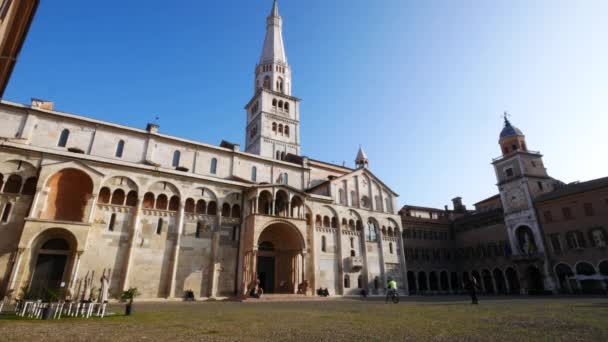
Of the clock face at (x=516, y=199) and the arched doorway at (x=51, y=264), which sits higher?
the clock face at (x=516, y=199)

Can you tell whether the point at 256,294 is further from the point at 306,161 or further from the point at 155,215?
the point at 306,161

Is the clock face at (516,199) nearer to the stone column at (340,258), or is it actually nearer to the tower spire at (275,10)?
the stone column at (340,258)

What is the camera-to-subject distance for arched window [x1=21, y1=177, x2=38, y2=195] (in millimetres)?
22509

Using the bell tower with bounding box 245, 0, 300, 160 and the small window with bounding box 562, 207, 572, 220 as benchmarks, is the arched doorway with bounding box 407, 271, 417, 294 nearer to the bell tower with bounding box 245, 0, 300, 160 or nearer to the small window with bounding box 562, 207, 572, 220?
the small window with bounding box 562, 207, 572, 220

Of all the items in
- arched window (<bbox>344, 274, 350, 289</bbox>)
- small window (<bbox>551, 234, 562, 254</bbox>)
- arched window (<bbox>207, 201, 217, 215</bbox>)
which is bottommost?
arched window (<bbox>344, 274, 350, 289</bbox>)

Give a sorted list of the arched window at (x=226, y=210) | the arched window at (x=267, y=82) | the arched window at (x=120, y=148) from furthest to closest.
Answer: the arched window at (x=267, y=82)
the arched window at (x=226, y=210)
the arched window at (x=120, y=148)

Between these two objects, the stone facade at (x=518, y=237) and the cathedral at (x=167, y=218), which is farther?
the stone facade at (x=518, y=237)

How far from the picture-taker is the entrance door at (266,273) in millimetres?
30223

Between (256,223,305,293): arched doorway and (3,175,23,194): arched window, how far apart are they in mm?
19075

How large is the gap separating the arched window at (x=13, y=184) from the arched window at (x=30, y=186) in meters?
0.32

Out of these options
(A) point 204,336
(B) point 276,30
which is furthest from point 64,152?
(B) point 276,30

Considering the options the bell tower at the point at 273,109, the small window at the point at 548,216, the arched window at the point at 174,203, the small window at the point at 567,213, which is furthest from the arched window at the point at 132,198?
the small window at the point at 567,213

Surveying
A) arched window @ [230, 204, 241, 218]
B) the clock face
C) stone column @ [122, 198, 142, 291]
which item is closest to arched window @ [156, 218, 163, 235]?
stone column @ [122, 198, 142, 291]

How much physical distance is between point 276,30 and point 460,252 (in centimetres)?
4640
